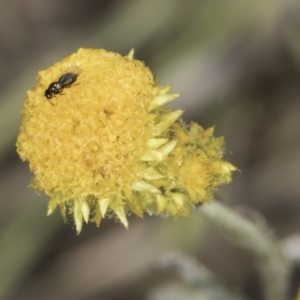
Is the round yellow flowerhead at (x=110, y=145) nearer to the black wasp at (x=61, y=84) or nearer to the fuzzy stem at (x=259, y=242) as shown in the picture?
the black wasp at (x=61, y=84)

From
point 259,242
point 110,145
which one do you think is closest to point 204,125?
point 259,242

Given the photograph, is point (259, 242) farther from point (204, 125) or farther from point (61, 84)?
point (204, 125)

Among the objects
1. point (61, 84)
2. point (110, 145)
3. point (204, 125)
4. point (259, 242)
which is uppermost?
point (204, 125)

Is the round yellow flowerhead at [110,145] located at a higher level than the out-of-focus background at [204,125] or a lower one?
lower

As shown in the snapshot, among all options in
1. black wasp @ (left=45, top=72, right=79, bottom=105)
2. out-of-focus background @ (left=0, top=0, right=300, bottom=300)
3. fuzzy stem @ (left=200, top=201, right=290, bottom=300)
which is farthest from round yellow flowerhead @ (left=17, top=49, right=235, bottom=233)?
out-of-focus background @ (left=0, top=0, right=300, bottom=300)

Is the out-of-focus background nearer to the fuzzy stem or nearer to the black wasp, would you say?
the fuzzy stem

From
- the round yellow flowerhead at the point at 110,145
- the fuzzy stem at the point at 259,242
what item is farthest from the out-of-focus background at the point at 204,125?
the round yellow flowerhead at the point at 110,145
